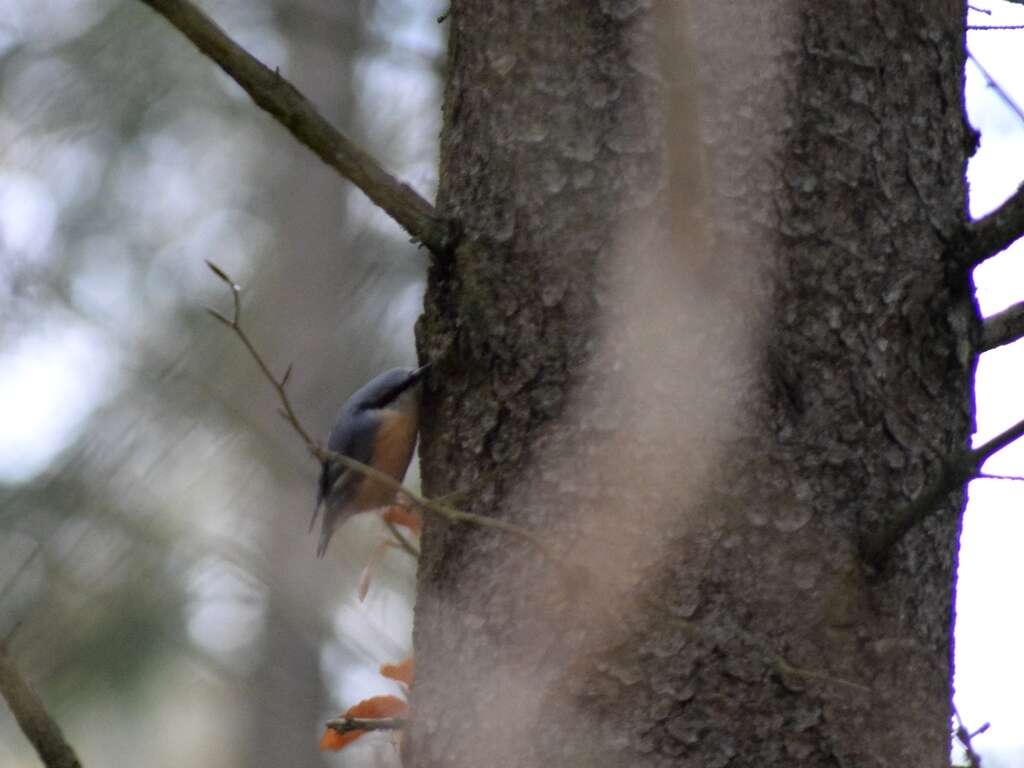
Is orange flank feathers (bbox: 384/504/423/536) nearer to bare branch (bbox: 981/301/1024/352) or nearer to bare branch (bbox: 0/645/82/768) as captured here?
bare branch (bbox: 0/645/82/768)

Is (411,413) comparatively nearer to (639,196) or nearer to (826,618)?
(639,196)

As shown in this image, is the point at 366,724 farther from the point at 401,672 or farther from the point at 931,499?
the point at 931,499

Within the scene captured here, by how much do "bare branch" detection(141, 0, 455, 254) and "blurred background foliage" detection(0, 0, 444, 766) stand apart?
2.58 m

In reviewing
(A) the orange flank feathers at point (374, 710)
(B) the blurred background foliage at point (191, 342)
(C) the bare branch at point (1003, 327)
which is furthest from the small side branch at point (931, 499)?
(B) the blurred background foliage at point (191, 342)

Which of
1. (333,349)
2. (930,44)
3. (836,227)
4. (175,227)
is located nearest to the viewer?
(836,227)

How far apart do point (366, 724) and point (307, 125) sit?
2.11 feet

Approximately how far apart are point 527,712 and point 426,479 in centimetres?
32

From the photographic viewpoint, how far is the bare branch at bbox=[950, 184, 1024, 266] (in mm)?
1340

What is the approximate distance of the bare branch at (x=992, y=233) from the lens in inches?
52.7

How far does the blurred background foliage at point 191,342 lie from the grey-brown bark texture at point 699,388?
2.64 meters

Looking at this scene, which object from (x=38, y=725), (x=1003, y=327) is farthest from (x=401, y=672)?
(x=1003, y=327)

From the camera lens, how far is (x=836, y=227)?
1.36 meters

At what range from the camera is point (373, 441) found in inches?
71.4

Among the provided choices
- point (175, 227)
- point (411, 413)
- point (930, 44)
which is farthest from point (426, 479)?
point (175, 227)
